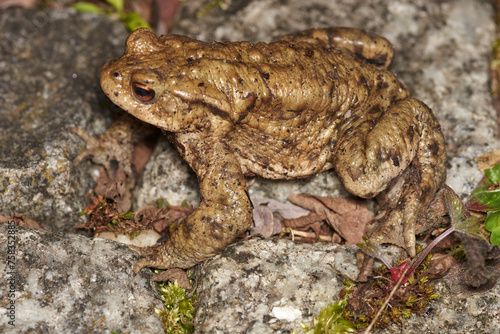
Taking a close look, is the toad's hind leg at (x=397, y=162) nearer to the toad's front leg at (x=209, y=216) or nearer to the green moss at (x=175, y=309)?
the toad's front leg at (x=209, y=216)

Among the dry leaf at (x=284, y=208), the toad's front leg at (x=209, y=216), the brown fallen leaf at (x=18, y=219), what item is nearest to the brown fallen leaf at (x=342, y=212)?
the dry leaf at (x=284, y=208)

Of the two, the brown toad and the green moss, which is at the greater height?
the brown toad

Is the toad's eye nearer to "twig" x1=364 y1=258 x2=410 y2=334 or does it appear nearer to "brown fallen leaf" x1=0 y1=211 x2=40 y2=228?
"brown fallen leaf" x1=0 y1=211 x2=40 y2=228

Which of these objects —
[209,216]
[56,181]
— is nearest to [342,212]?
[209,216]

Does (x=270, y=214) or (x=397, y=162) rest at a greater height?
(x=397, y=162)

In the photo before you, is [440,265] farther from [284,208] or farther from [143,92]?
[143,92]

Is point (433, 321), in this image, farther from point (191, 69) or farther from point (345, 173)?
point (191, 69)

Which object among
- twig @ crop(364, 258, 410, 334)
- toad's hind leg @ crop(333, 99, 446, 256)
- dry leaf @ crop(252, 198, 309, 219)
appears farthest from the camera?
dry leaf @ crop(252, 198, 309, 219)

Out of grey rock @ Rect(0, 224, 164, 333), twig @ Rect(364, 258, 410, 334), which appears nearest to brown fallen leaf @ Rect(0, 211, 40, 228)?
grey rock @ Rect(0, 224, 164, 333)
